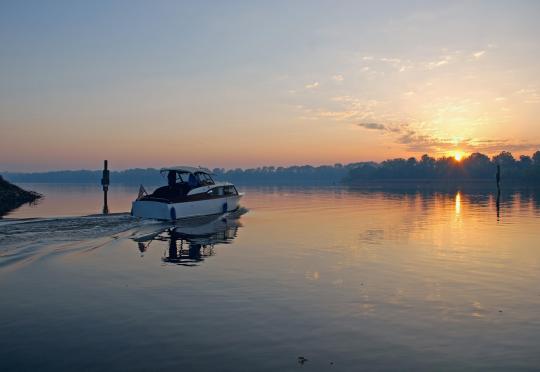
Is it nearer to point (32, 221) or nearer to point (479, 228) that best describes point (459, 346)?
point (479, 228)

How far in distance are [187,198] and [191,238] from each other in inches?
388

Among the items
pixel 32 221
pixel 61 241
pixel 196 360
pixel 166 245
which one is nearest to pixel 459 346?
pixel 196 360

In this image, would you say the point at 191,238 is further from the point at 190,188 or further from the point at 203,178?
the point at 203,178

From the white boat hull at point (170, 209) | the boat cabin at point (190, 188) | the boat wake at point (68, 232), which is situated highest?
the boat cabin at point (190, 188)

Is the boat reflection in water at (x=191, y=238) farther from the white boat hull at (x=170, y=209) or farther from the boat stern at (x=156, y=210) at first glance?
the boat stern at (x=156, y=210)

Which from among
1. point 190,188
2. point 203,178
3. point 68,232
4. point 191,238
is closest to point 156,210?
point 190,188

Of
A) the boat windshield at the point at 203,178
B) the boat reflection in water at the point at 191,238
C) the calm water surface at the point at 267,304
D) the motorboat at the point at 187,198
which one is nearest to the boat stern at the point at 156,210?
the motorboat at the point at 187,198

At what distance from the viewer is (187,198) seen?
34781 millimetres

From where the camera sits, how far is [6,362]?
7.90m

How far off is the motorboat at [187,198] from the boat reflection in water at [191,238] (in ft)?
3.56

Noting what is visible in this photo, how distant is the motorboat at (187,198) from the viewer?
33062 mm

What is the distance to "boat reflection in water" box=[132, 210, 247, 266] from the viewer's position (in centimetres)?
1945

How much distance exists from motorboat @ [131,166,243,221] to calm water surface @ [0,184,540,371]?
30.2 ft

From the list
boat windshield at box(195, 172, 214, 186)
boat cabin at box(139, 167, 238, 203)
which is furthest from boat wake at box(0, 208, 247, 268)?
boat windshield at box(195, 172, 214, 186)
